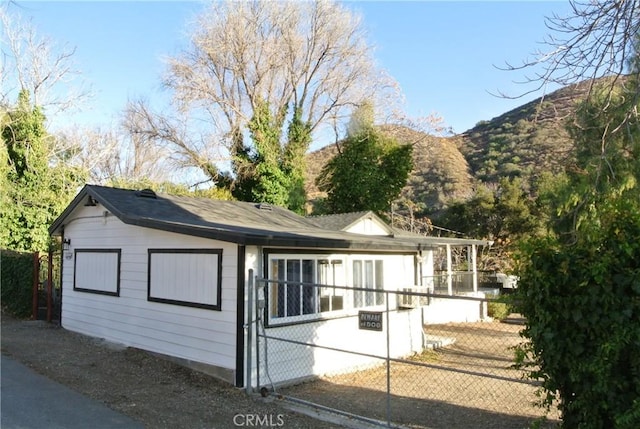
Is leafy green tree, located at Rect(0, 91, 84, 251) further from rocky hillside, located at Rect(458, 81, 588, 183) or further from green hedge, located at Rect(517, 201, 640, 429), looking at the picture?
rocky hillside, located at Rect(458, 81, 588, 183)

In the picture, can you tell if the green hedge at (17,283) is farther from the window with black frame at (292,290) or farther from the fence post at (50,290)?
the window with black frame at (292,290)

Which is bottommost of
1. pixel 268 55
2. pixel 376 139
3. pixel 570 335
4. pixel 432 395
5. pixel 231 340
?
pixel 432 395

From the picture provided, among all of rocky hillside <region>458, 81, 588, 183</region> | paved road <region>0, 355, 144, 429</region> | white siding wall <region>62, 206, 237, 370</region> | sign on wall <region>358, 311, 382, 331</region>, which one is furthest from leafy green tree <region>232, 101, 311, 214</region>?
sign on wall <region>358, 311, 382, 331</region>

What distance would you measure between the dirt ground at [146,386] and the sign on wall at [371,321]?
1276 millimetres

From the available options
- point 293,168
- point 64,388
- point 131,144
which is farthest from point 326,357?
point 131,144

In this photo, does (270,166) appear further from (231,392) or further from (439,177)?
(439,177)

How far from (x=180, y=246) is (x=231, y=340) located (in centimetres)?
210

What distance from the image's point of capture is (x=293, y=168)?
25781 millimetres

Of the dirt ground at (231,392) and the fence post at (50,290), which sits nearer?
the dirt ground at (231,392)

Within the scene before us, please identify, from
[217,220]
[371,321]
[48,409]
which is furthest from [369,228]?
[48,409]

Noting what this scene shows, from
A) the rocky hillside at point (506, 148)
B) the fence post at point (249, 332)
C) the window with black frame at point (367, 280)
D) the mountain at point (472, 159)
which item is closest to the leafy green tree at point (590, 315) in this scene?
the fence post at point (249, 332)

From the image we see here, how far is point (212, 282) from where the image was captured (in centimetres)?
809

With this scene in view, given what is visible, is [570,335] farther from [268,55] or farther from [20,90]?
[268,55]

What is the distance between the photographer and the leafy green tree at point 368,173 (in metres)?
25.5
